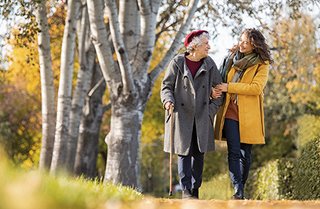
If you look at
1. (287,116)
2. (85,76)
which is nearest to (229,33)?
(85,76)

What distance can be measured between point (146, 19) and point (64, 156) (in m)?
4.05

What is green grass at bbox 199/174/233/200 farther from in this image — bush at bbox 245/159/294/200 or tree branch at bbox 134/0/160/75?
tree branch at bbox 134/0/160/75

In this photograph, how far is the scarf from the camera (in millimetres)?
8766

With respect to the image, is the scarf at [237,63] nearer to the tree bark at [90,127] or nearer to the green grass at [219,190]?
the green grass at [219,190]

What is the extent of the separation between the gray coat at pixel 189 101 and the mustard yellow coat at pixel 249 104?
0.69ft

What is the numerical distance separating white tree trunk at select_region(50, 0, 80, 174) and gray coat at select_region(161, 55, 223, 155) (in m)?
7.84

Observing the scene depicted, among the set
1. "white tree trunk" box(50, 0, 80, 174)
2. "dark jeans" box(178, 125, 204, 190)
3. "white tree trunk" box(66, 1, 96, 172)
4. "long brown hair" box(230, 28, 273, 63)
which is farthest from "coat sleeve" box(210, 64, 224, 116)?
"white tree trunk" box(66, 1, 96, 172)

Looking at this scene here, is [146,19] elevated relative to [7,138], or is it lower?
elevated

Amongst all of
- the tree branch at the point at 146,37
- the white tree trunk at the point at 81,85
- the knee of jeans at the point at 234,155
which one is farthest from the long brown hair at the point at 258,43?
the white tree trunk at the point at 81,85

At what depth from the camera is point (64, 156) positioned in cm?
1614

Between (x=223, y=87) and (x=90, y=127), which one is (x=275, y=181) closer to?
(x=223, y=87)

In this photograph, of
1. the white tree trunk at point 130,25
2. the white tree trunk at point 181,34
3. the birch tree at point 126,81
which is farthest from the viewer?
the white tree trunk at point 181,34

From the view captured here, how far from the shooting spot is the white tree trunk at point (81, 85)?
1827cm

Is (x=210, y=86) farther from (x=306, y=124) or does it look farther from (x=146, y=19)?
(x=306, y=124)
